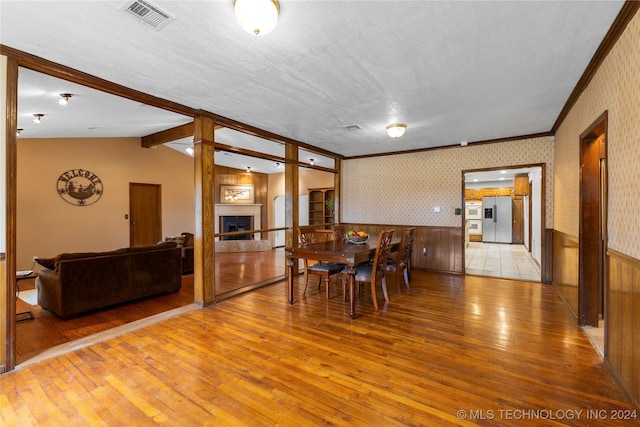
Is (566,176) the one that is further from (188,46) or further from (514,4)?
(188,46)

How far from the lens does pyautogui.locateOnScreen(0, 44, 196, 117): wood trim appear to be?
2234mm

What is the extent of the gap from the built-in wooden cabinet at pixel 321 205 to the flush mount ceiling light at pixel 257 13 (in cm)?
708

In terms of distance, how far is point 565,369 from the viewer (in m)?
2.16

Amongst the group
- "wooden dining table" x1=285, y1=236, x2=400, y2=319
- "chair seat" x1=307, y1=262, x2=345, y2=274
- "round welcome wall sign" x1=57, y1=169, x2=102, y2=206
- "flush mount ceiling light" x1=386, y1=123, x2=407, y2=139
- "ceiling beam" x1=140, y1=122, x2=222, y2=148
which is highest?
"ceiling beam" x1=140, y1=122, x2=222, y2=148

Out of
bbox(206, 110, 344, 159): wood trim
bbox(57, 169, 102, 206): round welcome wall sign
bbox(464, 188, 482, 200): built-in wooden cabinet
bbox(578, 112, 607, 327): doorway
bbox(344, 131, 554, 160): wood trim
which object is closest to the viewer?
bbox(578, 112, 607, 327): doorway

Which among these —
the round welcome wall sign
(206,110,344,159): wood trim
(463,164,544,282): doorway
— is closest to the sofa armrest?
(206,110,344,159): wood trim

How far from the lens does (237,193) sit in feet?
30.6

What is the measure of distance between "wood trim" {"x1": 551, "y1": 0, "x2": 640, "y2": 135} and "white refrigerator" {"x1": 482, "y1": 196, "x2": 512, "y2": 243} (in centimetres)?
774

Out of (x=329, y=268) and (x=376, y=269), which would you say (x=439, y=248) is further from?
(x=329, y=268)

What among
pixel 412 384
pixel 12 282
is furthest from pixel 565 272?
pixel 12 282

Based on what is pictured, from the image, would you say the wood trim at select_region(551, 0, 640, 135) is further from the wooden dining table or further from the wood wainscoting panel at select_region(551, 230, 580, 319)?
the wooden dining table

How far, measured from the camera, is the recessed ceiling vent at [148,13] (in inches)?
68.0

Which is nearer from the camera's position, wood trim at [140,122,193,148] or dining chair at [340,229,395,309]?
dining chair at [340,229,395,309]

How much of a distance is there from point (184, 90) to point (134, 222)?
190 inches
